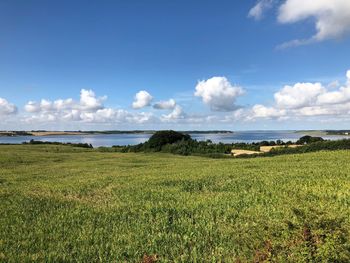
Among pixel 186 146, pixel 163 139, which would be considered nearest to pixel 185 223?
pixel 186 146

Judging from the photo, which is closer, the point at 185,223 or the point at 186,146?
the point at 185,223

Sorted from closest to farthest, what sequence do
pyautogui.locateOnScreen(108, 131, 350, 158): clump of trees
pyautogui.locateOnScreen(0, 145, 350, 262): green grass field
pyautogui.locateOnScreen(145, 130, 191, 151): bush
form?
pyautogui.locateOnScreen(0, 145, 350, 262): green grass field
pyautogui.locateOnScreen(108, 131, 350, 158): clump of trees
pyautogui.locateOnScreen(145, 130, 191, 151): bush

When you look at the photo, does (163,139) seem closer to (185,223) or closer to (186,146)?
(186,146)

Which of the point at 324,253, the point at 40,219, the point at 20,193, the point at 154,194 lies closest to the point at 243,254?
the point at 324,253

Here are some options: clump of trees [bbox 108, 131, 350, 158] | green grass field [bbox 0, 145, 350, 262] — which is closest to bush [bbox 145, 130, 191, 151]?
clump of trees [bbox 108, 131, 350, 158]

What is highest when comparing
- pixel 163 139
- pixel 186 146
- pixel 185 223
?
pixel 163 139

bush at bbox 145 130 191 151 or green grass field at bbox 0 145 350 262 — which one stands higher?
bush at bbox 145 130 191 151

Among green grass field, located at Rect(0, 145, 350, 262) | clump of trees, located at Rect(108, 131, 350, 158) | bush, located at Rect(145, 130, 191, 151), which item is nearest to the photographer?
green grass field, located at Rect(0, 145, 350, 262)

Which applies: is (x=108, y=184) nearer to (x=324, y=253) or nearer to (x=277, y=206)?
(x=277, y=206)

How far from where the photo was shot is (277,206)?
422 inches

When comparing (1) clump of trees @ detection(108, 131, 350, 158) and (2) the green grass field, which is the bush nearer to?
(1) clump of trees @ detection(108, 131, 350, 158)

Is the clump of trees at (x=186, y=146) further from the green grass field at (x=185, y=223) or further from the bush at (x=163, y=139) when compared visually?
the green grass field at (x=185, y=223)

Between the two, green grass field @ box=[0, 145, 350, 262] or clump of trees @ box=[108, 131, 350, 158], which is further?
clump of trees @ box=[108, 131, 350, 158]

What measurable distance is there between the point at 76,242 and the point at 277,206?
5595 millimetres
